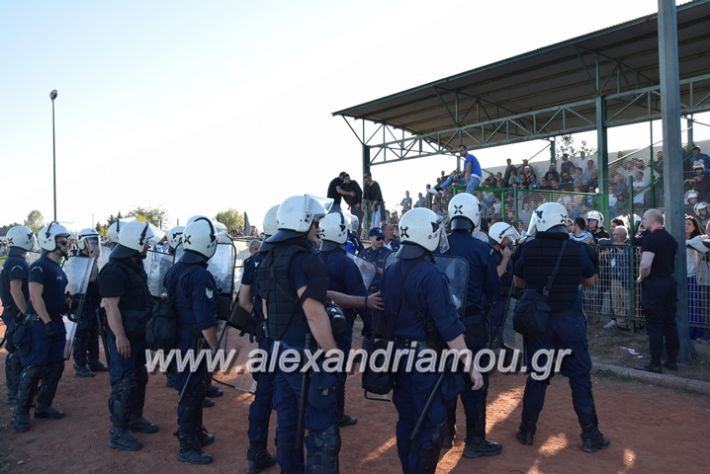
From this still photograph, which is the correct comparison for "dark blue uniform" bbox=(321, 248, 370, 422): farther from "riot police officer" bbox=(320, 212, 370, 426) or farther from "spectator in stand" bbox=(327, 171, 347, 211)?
"spectator in stand" bbox=(327, 171, 347, 211)

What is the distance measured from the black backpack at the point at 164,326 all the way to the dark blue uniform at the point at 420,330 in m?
1.91

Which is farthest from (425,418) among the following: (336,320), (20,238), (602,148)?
(602,148)

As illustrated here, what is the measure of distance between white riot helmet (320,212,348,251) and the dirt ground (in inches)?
63.0

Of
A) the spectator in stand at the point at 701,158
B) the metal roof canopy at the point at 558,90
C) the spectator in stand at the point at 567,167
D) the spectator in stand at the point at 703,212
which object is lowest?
the spectator in stand at the point at 703,212

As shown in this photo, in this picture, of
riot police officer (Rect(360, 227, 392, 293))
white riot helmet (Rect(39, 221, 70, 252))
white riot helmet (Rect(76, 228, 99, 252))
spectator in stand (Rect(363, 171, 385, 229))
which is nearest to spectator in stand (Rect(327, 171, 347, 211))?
spectator in stand (Rect(363, 171, 385, 229))

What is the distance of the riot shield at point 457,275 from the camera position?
13.2ft

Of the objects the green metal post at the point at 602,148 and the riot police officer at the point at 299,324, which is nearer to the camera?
the riot police officer at the point at 299,324

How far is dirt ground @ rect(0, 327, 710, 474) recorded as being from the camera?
4.42m

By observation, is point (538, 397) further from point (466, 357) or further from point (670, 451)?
point (466, 357)

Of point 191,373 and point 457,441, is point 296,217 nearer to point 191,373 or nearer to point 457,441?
point 191,373

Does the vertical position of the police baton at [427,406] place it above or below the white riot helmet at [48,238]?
below

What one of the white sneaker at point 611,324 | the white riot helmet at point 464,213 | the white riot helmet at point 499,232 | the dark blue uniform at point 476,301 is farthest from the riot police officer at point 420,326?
the white sneaker at point 611,324

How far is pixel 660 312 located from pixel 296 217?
209 inches

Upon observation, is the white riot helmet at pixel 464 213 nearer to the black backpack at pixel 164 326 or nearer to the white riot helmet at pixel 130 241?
the black backpack at pixel 164 326
